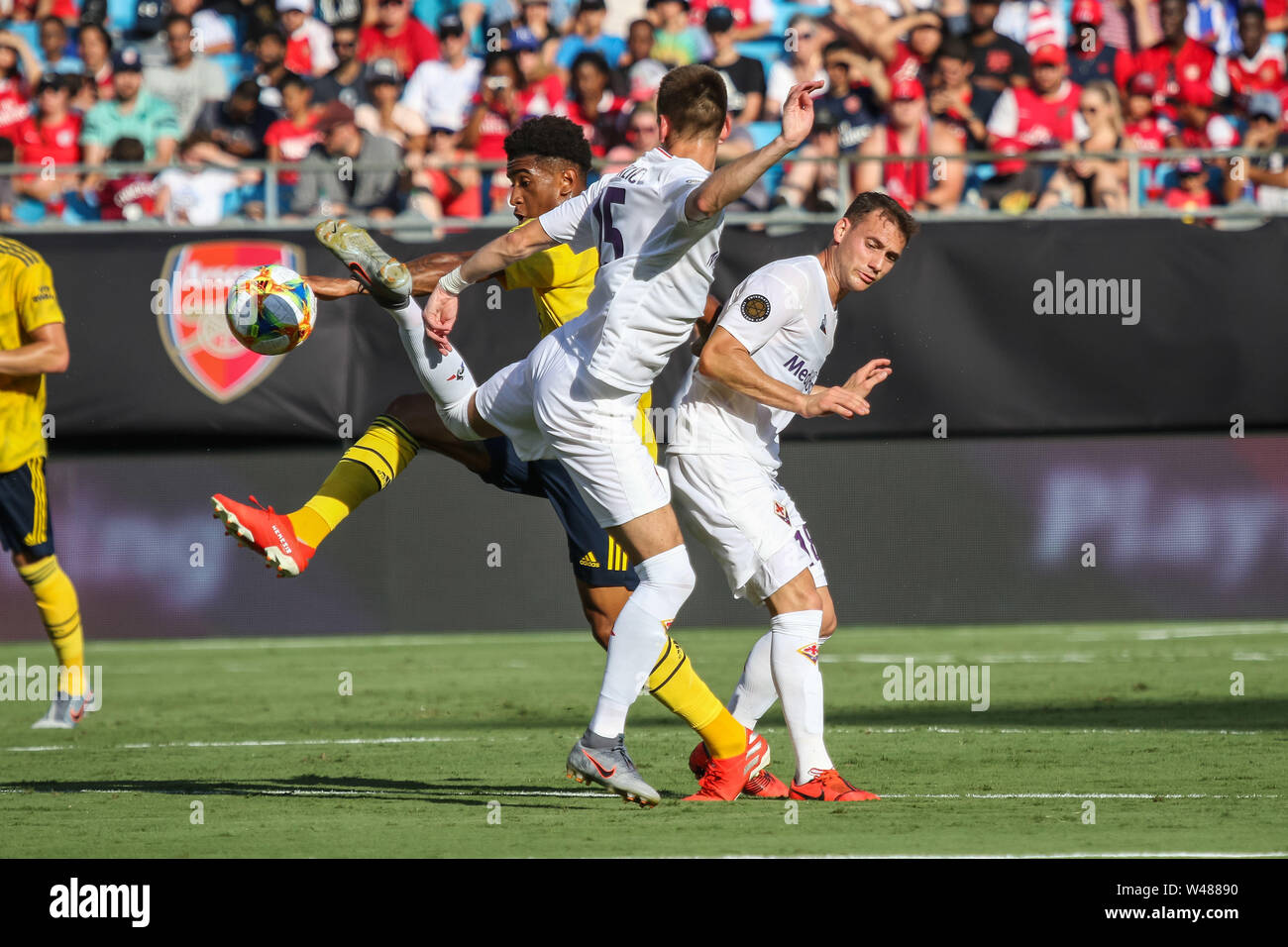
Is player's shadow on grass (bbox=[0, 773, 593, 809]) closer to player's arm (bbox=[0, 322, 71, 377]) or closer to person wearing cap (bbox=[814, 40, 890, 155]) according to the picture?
player's arm (bbox=[0, 322, 71, 377])

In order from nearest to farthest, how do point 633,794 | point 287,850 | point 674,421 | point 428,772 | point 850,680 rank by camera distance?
1. point 287,850
2. point 633,794
3. point 674,421
4. point 428,772
5. point 850,680

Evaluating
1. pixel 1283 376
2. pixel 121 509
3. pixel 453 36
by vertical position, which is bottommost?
pixel 121 509

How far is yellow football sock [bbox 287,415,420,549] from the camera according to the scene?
6777 millimetres

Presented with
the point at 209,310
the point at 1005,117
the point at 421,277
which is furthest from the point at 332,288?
the point at 1005,117

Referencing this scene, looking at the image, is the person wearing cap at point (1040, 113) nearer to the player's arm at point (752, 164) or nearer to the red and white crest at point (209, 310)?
the red and white crest at point (209, 310)

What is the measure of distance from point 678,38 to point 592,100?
1.11 m

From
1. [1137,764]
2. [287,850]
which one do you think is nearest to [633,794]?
[287,850]

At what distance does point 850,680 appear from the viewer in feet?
34.4

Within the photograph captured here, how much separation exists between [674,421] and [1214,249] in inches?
279

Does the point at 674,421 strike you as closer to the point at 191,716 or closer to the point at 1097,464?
the point at 191,716

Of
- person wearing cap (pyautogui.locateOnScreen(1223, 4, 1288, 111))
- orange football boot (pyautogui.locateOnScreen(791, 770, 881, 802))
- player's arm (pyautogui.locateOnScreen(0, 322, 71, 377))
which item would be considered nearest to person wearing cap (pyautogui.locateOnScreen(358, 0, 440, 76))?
person wearing cap (pyautogui.locateOnScreen(1223, 4, 1288, 111))

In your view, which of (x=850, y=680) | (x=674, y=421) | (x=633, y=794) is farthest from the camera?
(x=850, y=680)

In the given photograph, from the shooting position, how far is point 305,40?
15.9 meters

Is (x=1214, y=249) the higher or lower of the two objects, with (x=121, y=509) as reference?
higher
